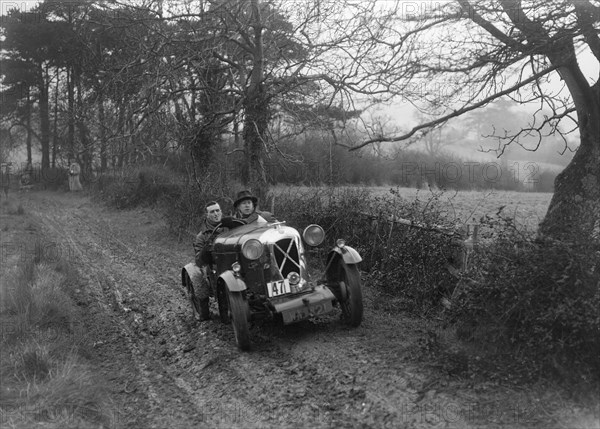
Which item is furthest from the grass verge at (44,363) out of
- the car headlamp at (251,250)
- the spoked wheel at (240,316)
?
the car headlamp at (251,250)

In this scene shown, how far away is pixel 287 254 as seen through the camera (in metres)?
6.08

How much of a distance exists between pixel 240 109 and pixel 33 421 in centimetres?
997

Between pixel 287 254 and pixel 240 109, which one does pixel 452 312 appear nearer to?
pixel 287 254

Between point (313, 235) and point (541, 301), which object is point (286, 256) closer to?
point (313, 235)

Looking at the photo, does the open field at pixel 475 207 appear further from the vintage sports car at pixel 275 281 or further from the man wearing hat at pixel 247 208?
the man wearing hat at pixel 247 208

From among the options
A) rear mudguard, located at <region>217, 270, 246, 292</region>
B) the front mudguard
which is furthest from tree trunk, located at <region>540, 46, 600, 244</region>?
rear mudguard, located at <region>217, 270, 246, 292</region>

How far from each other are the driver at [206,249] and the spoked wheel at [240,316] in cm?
125

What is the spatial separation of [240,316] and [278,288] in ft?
1.80

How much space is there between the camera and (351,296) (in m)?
6.08

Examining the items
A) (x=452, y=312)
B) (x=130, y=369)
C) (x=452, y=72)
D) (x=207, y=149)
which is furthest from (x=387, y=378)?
(x=207, y=149)

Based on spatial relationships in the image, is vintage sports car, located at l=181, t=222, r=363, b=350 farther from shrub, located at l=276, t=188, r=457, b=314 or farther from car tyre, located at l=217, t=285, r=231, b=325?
shrub, located at l=276, t=188, r=457, b=314

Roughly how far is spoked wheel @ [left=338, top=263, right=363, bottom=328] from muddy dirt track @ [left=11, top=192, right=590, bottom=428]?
16 cm

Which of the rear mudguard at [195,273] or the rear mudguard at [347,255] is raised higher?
the rear mudguard at [347,255]

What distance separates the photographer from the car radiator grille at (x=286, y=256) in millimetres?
6043
